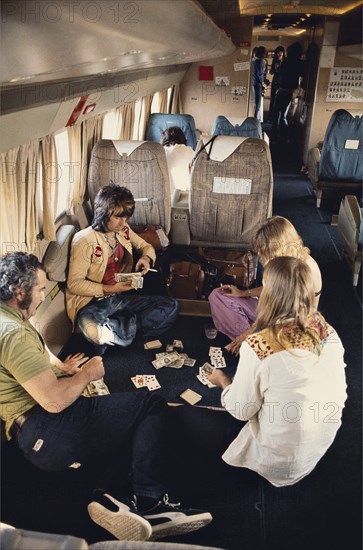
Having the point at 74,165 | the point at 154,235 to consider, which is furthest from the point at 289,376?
the point at 74,165

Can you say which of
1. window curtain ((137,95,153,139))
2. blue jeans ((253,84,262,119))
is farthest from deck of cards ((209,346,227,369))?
blue jeans ((253,84,262,119))

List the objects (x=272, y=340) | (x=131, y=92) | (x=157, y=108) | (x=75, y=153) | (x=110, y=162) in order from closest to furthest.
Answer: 1. (x=272, y=340)
2. (x=110, y=162)
3. (x=75, y=153)
4. (x=131, y=92)
5. (x=157, y=108)

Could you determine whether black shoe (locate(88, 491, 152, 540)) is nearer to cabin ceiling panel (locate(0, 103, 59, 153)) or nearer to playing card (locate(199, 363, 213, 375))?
playing card (locate(199, 363, 213, 375))

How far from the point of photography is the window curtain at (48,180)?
392 centimetres

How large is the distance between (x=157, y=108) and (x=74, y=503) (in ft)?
24.4

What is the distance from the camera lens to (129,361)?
13.3 ft

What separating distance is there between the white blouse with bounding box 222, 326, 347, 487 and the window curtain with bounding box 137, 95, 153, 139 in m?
6.04

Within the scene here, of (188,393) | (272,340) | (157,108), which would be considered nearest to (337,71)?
(157,108)

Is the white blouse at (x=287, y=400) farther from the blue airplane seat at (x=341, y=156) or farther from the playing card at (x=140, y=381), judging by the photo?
the blue airplane seat at (x=341, y=156)

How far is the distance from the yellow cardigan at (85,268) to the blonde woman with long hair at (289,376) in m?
1.77

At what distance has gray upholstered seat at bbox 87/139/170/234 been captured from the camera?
173 inches

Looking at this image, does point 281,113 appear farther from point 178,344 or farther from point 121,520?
point 121,520

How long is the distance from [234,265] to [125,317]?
1211 mm

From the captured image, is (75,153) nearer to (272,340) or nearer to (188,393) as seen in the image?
(188,393)
